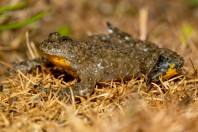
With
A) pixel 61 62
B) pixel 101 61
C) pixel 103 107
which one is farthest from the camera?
pixel 101 61

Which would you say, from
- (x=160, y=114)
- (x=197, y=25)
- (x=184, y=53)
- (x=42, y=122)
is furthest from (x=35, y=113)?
(x=197, y=25)

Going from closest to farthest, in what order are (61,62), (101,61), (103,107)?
(103,107) < (61,62) < (101,61)

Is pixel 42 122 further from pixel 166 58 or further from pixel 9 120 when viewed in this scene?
pixel 166 58

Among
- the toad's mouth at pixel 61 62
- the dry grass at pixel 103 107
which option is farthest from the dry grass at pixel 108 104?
the toad's mouth at pixel 61 62

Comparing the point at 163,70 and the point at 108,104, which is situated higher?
the point at 163,70

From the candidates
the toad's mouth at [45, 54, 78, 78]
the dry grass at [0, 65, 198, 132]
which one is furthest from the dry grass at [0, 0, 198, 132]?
the toad's mouth at [45, 54, 78, 78]

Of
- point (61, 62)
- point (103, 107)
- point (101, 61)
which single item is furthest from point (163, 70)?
point (61, 62)

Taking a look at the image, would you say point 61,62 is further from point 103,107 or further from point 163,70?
point 163,70

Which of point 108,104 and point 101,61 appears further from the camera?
point 101,61

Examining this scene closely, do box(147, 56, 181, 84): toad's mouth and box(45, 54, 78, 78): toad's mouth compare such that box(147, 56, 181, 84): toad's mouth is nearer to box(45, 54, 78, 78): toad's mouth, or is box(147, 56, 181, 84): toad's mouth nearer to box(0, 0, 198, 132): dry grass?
box(0, 0, 198, 132): dry grass
